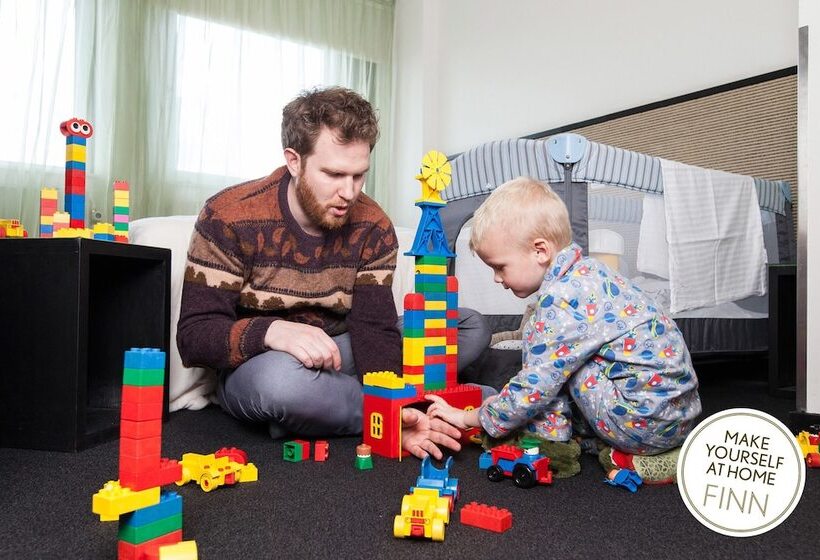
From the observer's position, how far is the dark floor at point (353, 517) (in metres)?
0.74

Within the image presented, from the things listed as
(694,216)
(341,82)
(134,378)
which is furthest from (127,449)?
(341,82)

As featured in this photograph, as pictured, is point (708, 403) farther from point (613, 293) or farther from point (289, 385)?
point (289, 385)

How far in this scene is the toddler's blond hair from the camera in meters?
1.11

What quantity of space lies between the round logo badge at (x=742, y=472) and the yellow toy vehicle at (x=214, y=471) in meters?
0.62

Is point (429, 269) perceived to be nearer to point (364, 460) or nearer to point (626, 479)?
point (364, 460)

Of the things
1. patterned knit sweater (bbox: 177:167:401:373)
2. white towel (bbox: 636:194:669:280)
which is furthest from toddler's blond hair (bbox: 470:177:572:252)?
white towel (bbox: 636:194:669:280)

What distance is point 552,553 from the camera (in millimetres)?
737

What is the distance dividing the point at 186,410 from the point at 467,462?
0.78 metres

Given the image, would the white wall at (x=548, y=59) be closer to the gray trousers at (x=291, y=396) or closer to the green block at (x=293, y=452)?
the gray trousers at (x=291, y=396)

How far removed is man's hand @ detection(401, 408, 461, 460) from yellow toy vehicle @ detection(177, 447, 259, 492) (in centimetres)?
28

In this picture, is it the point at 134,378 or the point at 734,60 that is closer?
the point at 134,378

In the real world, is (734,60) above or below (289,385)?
above

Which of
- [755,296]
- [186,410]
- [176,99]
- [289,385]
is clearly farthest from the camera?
[176,99]

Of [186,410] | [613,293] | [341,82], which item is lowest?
[186,410]
